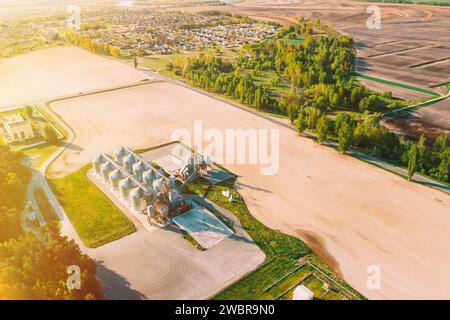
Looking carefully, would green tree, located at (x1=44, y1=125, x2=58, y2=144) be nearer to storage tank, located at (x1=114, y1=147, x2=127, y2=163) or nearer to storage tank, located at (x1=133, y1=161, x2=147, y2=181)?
storage tank, located at (x1=114, y1=147, x2=127, y2=163)

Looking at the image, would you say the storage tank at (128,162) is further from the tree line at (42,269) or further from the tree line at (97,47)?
the tree line at (97,47)

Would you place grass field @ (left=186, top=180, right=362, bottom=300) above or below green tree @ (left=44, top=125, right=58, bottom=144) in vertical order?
below

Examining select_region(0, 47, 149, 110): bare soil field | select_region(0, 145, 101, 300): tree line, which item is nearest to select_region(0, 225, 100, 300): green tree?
select_region(0, 145, 101, 300): tree line

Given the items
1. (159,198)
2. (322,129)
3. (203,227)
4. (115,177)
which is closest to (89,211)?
(115,177)

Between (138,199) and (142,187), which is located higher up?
(142,187)

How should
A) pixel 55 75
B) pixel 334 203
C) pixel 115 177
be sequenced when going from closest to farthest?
1. pixel 334 203
2. pixel 115 177
3. pixel 55 75

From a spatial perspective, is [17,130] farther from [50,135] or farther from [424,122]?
[424,122]

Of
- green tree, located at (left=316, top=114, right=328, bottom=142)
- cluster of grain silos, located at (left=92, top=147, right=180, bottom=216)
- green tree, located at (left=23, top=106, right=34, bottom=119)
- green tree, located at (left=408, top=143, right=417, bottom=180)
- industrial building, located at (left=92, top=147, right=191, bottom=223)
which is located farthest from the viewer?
green tree, located at (left=23, top=106, right=34, bottom=119)
